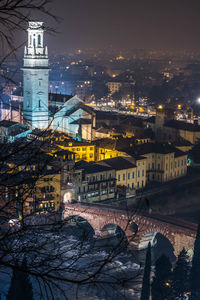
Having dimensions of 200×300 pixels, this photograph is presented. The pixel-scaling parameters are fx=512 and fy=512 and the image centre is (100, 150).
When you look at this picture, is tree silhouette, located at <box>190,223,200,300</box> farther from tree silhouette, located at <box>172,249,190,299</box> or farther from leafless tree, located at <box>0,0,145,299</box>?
leafless tree, located at <box>0,0,145,299</box>

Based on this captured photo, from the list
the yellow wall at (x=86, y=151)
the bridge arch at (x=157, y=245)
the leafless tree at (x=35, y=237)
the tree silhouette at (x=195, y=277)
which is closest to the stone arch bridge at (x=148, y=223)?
the bridge arch at (x=157, y=245)

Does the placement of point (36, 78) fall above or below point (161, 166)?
above

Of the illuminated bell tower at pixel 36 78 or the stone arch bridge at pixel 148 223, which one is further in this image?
the illuminated bell tower at pixel 36 78

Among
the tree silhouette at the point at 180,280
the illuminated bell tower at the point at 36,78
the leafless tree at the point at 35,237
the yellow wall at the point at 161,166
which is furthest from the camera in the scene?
the illuminated bell tower at the point at 36,78

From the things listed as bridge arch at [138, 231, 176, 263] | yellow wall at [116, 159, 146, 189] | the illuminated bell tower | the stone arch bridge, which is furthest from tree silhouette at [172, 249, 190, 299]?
the illuminated bell tower

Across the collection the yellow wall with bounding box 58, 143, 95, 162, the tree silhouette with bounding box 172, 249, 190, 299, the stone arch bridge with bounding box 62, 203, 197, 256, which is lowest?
the tree silhouette with bounding box 172, 249, 190, 299

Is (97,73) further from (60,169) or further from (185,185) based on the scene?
(60,169)

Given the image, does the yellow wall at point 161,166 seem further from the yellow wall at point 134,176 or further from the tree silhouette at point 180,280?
the tree silhouette at point 180,280

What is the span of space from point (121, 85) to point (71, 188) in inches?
1119

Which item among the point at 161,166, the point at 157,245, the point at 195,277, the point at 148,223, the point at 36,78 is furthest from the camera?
the point at 36,78

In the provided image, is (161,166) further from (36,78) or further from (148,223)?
(36,78)

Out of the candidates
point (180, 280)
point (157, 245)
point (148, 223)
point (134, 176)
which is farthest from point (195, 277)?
point (134, 176)

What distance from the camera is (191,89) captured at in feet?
138

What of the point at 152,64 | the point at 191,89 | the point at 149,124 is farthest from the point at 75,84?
the point at 152,64
